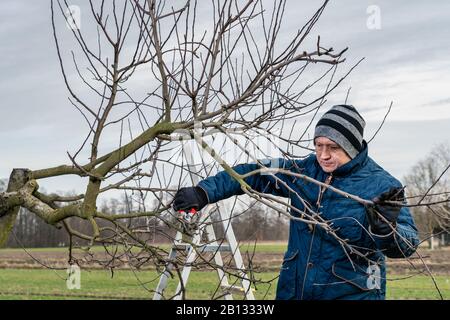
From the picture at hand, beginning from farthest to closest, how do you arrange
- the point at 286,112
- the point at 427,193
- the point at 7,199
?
the point at 7,199 < the point at 286,112 < the point at 427,193

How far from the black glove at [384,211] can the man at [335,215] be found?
0.71ft

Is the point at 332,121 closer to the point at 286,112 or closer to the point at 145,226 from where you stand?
the point at 286,112

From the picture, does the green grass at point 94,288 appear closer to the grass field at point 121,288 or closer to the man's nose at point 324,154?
the grass field at point 121,288

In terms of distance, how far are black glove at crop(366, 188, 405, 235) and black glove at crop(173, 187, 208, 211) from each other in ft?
3.25

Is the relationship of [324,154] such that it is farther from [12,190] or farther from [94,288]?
[94,288]

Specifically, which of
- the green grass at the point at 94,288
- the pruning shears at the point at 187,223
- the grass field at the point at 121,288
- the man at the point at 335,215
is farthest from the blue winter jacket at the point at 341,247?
the grass field at the point at 121,288

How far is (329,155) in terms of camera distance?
3.29 meters

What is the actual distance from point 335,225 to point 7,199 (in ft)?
7.29

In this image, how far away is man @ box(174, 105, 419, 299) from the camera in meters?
3.14

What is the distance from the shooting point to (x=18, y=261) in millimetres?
30391

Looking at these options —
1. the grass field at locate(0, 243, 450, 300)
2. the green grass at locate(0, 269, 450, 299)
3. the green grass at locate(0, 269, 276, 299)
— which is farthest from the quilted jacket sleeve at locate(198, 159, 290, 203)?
the green grass at locate(0, 269, 450, 299)

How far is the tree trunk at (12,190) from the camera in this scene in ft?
13.2

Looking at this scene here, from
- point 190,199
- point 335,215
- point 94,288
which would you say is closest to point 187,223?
point 190,199
